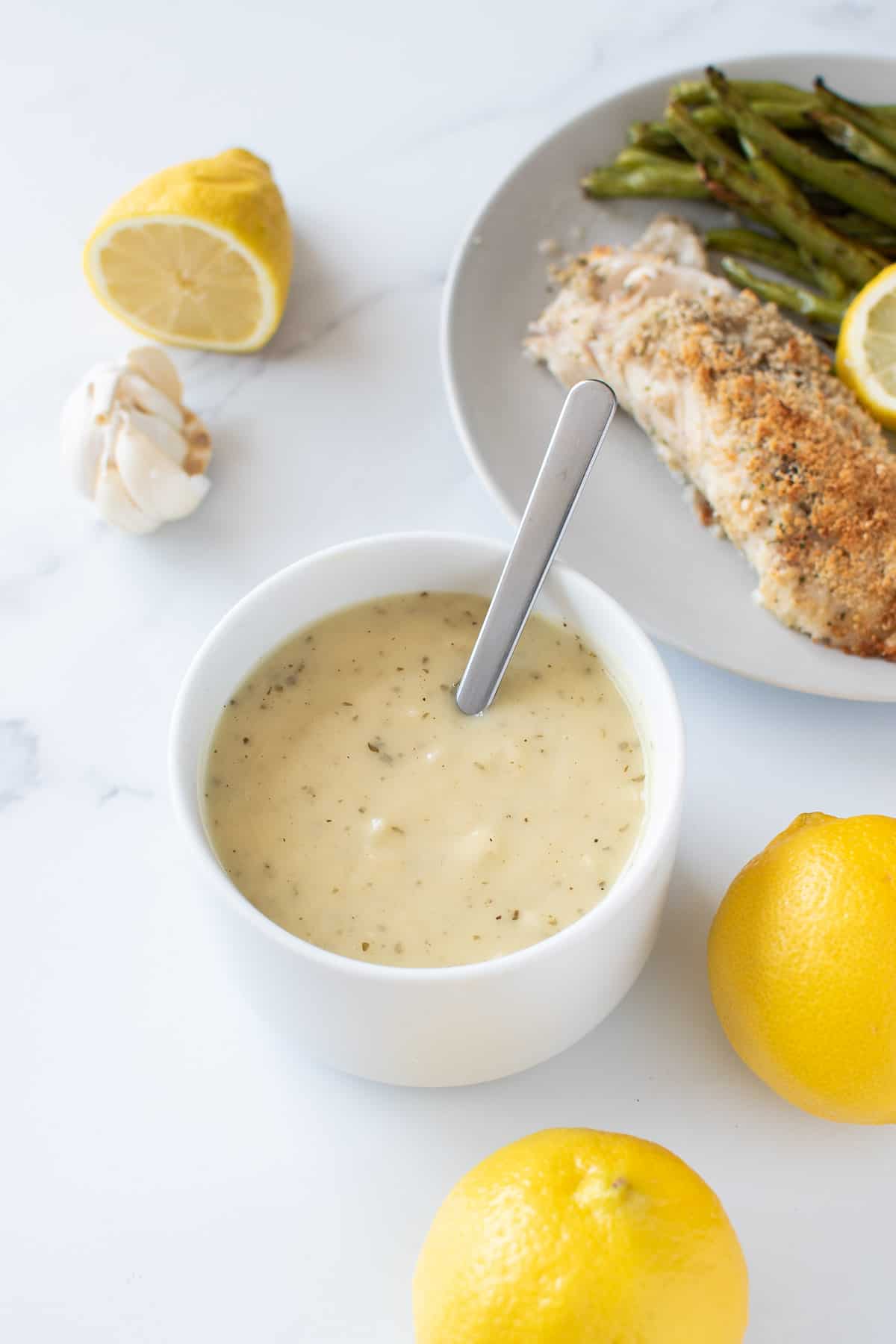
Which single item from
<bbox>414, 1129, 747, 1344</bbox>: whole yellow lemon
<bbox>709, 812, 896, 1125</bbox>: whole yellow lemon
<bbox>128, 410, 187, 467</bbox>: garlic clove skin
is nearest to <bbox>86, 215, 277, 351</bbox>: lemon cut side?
<bbox>128, 410, 187, 467</bbox>: garlic clove skin

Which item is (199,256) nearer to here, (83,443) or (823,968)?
(83,443)

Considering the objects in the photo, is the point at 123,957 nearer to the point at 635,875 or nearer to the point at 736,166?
the point at 635,875

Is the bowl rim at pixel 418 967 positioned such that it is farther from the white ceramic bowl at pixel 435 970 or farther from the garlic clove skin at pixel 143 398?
the garlic clove skin at pixel 143 398

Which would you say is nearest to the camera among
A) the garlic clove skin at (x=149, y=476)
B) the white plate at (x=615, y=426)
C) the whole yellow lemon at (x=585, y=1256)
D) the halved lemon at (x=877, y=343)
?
the whole yellow lemon at (x=585, y=1256)

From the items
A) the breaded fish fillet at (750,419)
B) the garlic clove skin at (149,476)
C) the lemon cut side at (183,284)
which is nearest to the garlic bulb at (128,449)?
the garlic clove skin at (149,476)

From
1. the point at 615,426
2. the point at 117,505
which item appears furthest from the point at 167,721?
the point at 615,426

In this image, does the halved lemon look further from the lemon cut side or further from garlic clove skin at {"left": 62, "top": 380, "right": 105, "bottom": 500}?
garlic clove skin at {"left": 62, "top": 380, "right": 105, "bottom": 500}
